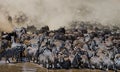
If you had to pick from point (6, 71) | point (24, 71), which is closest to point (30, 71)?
point (24, 71)

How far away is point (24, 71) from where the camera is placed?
633 feet

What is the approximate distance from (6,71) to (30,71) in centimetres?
1815

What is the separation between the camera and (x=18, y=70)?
643 feet

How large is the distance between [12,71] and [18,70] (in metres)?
11.2

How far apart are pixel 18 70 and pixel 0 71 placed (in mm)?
17965

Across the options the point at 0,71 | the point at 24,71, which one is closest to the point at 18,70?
the point at 24,71

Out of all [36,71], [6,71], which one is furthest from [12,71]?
[36,71]

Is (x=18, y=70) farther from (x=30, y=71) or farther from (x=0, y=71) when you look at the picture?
(x=0, y=71)

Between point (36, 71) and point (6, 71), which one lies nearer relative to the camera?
point (6, 71)

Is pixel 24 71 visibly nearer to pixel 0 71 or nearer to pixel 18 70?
pixel 18 70

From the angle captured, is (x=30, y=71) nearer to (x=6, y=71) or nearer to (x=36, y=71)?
(x=36, y=71)

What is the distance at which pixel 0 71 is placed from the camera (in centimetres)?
17912

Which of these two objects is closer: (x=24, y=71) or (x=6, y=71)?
(x=6, y=71)
